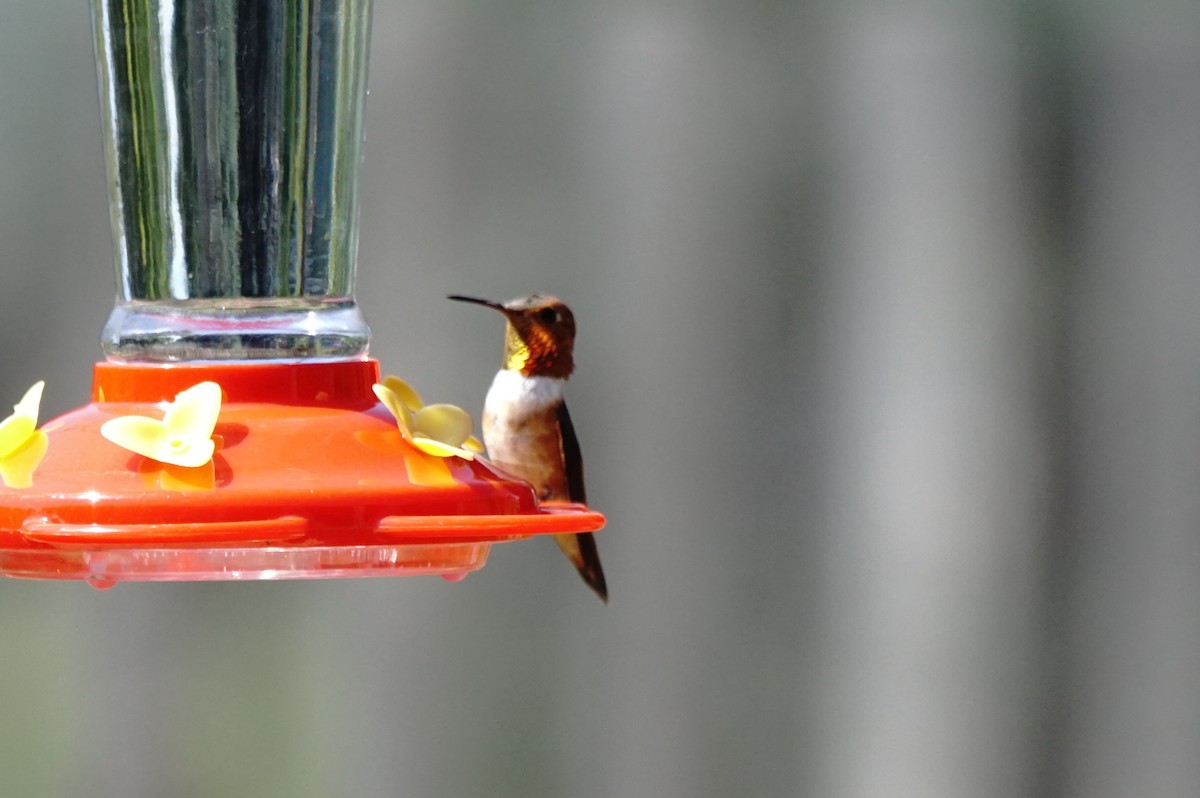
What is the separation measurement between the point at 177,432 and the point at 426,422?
333 millimetres

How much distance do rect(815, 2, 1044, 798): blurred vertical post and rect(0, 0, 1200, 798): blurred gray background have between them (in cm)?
1

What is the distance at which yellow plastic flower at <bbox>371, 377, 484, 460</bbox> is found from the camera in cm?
178

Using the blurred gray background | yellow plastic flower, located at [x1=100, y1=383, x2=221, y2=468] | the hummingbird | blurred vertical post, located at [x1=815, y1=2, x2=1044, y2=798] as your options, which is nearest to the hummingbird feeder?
yellow plastic flower, located at [x1=100, y1=383, x2=221, y2=468]

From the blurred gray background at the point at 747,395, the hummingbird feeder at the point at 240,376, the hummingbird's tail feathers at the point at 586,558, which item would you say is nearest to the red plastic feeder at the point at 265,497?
the hummingbird feeder at the point at 240,376

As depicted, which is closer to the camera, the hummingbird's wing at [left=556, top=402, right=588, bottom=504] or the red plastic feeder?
the red plastic feeder

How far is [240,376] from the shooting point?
184 cm

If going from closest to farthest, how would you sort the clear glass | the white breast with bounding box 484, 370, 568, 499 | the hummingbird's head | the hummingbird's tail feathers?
the clear glass < the white breast with bounding box 484, 370, 568, 499 < the hummingbird's head < the hummingbird's tail feathers

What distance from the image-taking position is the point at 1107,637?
5.28 m

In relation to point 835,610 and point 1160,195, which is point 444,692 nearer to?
point 835,610

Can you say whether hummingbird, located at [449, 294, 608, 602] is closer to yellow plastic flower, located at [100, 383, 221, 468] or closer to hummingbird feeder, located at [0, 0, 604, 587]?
hummingbird feeder, located at [0, 0, 604, 587]

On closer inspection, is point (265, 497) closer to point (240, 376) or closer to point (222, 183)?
point (240, 376)

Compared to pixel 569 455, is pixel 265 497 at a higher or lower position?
higher

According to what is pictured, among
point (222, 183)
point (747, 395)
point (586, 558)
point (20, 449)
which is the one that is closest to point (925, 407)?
point (747, 395)

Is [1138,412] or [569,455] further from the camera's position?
[1138,412]
